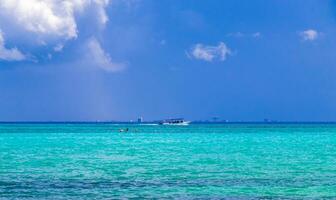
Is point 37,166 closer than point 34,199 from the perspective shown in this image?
No

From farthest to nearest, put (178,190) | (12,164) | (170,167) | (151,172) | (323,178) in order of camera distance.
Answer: (12,164) → (170,167) → (151,172) → (323,178) → (178,190)

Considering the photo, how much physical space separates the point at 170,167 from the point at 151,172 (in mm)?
4218

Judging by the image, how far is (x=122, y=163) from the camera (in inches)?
2025

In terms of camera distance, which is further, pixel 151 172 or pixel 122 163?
pixel 122 163

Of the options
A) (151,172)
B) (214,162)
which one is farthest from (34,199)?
(214,162)

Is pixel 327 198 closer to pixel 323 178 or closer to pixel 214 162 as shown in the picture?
pixel 323 178

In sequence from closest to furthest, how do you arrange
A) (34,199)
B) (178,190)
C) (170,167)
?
1. (34,199)
2. (178,190)
3. (170,167)

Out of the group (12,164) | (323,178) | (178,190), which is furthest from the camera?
(12,164)

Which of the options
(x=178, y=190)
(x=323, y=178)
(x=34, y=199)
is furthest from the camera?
(x=323, y=178)

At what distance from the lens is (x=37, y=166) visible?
158 feet

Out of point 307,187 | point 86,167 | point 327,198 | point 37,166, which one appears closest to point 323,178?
point 307,187

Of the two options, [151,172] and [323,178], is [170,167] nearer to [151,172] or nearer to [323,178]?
[151,172]

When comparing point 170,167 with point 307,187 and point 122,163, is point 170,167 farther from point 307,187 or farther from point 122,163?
point 307,187

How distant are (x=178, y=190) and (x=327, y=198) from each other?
7292 mm
